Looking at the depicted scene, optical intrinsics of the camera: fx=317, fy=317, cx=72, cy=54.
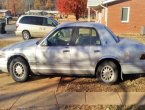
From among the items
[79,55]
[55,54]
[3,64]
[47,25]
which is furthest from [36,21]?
[79,55]

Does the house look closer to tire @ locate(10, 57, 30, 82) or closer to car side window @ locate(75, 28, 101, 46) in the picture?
car side window @ locate(75, 28, 101, 46)

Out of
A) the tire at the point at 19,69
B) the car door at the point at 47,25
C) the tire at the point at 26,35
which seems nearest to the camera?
the tire at the point at 19,69

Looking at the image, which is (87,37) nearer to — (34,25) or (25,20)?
(34,25)

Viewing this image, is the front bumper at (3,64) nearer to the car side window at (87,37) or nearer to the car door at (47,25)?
the car side window at (87,37)

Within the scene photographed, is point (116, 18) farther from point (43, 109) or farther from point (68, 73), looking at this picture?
point (43, 109)

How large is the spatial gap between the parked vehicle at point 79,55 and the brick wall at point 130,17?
69.4 ft

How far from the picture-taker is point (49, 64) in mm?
8734

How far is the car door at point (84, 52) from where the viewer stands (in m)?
8.52

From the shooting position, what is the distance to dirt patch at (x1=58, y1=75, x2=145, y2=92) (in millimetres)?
8086

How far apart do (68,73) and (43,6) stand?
103 m

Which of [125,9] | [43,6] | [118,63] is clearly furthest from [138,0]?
[43,6]

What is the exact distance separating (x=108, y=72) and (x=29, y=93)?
221 centimetres

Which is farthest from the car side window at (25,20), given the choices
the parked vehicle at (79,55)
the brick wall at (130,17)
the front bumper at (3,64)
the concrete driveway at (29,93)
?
the parked vehicle at (79,55)

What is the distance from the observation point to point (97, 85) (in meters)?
8.47
